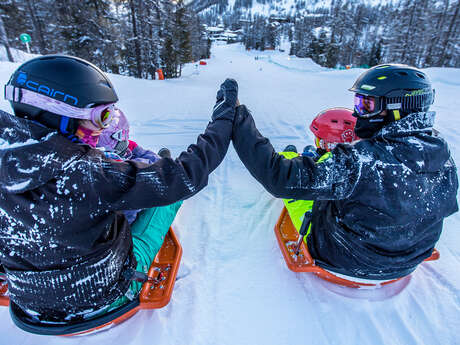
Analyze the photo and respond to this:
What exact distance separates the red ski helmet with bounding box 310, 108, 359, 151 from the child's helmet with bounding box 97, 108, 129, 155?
2.67 m

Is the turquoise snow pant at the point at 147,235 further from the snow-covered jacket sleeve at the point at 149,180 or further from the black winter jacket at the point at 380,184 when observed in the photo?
the black winter jacket at the point at 380,184

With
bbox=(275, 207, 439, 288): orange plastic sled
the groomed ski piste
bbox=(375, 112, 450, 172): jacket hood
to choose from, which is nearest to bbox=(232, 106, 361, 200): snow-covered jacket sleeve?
bbox=(375, 112, 450, 172): jacket hood

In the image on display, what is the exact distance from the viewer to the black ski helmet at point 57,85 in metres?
1.23

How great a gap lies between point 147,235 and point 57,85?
4.92 ft

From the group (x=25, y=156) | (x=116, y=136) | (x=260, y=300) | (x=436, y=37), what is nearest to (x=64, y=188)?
(x=25, y=156)

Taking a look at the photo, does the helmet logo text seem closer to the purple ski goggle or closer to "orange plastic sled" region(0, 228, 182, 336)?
the purple ski goggle

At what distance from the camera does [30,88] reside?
1.23m

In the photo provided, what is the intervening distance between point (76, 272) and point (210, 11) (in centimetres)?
18931

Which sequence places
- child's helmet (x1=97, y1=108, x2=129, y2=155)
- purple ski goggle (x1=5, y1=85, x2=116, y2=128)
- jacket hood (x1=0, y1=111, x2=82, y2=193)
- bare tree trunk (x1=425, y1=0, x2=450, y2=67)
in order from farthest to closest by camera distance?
bare tree trunk (x1=425, y1=0, x2=450, y2=67) < child's helmet (x1=97, y1=108, x2=129, y2=155) < purple ski goggle (x1=5, y1=85, x2=116, y2=128) < jacket hood (x1=0, y1=111, x2=82, y2=193)

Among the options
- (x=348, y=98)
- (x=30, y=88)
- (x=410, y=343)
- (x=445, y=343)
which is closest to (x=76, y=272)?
(x=30, y=88)

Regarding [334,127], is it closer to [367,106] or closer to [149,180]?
[367,106]

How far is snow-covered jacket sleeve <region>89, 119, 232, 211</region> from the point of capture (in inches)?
50.2

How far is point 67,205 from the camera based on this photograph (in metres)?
1.22

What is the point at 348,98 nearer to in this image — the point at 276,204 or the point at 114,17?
the point at 276,204
